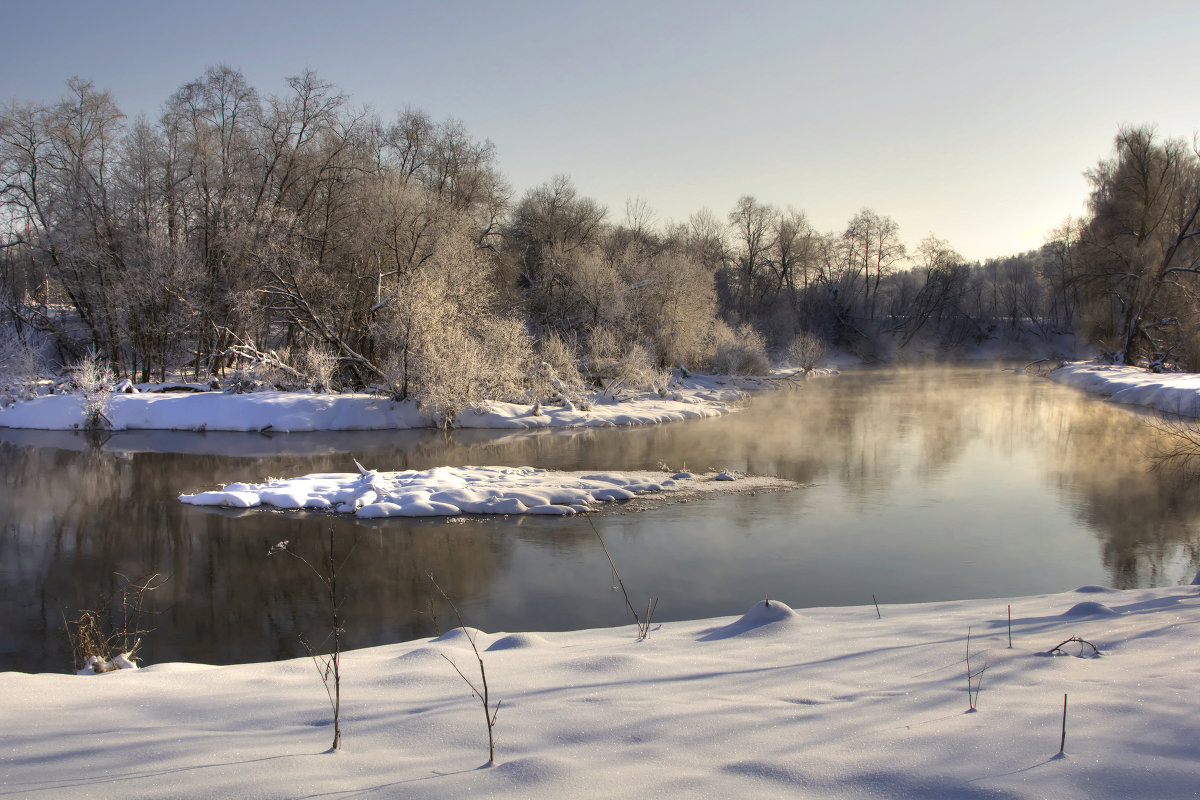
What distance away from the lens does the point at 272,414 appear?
21.2m

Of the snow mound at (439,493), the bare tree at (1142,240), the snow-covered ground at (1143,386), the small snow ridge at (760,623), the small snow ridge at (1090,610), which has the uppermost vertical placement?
the bare tree at (1142,240)

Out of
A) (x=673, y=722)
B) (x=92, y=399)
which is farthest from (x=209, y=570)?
(x=92, y=399)

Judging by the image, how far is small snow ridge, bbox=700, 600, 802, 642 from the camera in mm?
4895

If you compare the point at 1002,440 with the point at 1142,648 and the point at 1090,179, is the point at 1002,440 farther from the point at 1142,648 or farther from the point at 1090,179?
the point at 1090,179

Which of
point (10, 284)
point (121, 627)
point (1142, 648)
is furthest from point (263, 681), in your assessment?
point (10, 284)

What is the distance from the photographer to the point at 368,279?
27016 mm

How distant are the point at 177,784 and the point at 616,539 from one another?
7.18 metres

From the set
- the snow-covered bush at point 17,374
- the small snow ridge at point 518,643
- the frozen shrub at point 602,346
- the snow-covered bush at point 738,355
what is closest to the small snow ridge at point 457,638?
the small snow ridge at point 518,643

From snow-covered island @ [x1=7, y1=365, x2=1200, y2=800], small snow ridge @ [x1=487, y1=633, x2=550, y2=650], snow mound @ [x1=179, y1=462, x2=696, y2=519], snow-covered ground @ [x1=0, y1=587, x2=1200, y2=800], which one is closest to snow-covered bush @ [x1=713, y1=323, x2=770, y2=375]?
snow mound @ [x1=179, y1=462, x2=696, y2=519]

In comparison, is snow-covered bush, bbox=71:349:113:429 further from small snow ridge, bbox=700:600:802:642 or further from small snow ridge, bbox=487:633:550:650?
small snow ridge, bbox=700:600:802:642

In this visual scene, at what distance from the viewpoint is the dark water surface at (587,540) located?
6988 mm

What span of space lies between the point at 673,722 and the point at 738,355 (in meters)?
33.0

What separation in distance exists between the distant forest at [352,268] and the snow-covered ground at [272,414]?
3.21 ft

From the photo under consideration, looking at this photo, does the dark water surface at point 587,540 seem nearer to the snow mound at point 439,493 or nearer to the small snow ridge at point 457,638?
the snow mound at point 439,493
